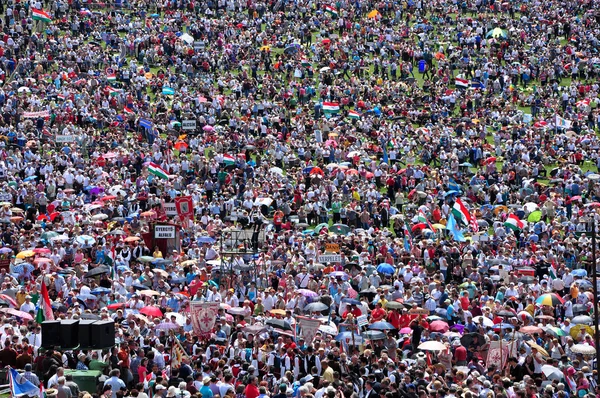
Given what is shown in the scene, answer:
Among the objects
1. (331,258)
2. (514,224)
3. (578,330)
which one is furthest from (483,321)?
(514,224)

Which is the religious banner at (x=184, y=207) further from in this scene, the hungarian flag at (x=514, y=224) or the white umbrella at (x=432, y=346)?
the white umbrella at (x=432, y=346)

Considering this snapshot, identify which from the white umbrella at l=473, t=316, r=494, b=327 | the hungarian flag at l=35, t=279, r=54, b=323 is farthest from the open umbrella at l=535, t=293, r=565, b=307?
the hungarian flag at l=35, t=279, r=54, b=323

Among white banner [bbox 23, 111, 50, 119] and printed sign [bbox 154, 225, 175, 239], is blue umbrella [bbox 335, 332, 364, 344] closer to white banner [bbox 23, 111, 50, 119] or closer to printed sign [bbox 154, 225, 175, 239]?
printed sign [bbox 154, 225, 175, 239]

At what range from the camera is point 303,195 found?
45.4m

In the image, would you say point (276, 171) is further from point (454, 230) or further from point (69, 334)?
point (69, 334)

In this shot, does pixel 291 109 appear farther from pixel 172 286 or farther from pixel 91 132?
pixel 172 286

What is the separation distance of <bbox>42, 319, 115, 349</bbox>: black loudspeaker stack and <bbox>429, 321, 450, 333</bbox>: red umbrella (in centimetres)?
787

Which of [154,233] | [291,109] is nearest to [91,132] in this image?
[291,109]

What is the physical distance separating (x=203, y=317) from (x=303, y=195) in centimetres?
1738

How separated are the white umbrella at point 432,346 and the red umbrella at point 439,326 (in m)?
1.47

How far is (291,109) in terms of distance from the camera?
58750mm

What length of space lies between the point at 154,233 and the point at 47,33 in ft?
97.4

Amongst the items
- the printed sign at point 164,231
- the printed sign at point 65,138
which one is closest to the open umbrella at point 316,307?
the printed sign at point 164,231

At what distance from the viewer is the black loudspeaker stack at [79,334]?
78.2ft
